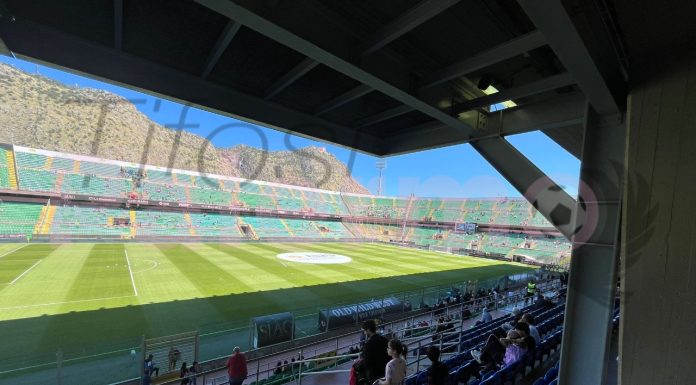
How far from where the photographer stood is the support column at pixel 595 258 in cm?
283

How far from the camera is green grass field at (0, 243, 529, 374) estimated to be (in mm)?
10180

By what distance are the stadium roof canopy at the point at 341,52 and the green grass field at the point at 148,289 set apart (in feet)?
24.3

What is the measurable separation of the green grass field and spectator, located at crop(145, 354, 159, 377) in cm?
103

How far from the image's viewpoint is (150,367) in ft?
23.5

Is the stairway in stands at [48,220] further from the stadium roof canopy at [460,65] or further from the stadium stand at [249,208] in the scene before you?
the stadium roof canopy at [460,65]

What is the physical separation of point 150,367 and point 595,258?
8.54 meters

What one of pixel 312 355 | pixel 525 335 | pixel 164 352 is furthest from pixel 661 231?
pixel 164 352

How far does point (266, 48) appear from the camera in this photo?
303 cm

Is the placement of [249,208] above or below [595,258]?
below

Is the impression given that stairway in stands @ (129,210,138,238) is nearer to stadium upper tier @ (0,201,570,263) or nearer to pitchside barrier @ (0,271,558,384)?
stadium upper tier @ (0,201,570,263)

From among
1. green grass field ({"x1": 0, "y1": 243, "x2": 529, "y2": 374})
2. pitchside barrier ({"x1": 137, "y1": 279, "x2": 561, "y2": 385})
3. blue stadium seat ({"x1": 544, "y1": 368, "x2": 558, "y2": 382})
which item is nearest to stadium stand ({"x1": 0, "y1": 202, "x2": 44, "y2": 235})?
green grass field ({"x1": 0, "y1": 243, "x2": 529, "y2": 374})

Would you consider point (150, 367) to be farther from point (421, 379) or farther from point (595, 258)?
point (595, 258)

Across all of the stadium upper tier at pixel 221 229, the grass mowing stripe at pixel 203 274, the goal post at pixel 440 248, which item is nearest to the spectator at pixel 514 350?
the grass mowing stripe at pixel 203 274

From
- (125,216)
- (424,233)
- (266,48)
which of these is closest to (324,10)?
(266,48)
